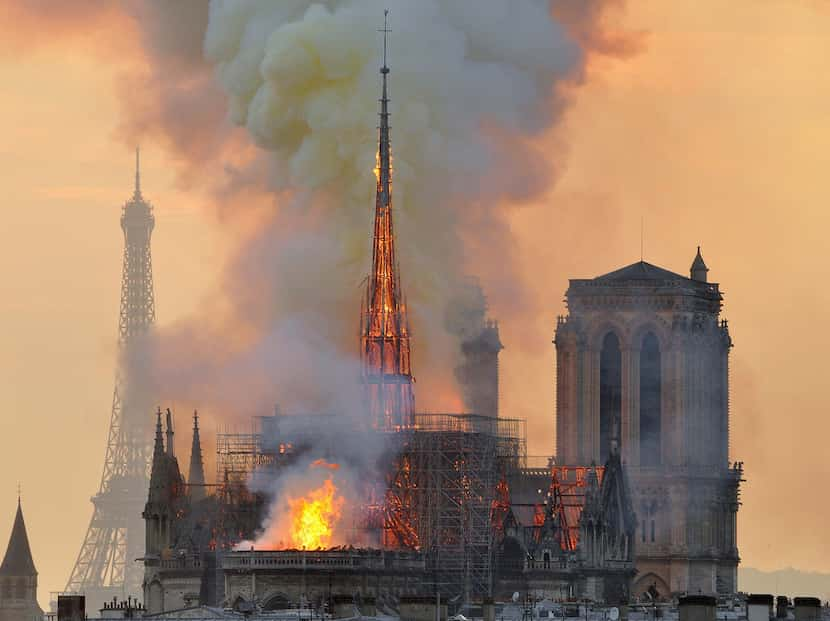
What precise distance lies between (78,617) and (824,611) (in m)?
27.0

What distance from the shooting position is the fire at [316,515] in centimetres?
19888

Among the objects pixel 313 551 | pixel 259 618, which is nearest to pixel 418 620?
pixel 259 618

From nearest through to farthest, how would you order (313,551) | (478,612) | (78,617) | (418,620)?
(418,620) → (78,617) → (478,612) → (313,551)

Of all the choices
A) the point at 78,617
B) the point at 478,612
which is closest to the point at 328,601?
the point at 478,612

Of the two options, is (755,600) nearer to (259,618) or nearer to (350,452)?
(259,618)

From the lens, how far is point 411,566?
19875 cm

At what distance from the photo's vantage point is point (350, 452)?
7854 inches

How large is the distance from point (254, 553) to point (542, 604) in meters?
12.5

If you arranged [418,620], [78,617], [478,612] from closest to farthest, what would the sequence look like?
[418,620]
[78,617]
[478,612]

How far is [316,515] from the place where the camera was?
199500mm

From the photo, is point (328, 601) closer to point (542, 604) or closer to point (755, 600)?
point (542, 604)

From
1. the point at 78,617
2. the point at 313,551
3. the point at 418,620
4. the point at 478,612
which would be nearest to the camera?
the point at 418,620

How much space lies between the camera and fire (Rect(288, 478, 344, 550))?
199 metres

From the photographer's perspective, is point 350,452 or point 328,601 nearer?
point 328,601
